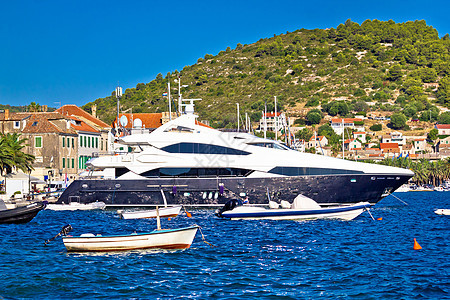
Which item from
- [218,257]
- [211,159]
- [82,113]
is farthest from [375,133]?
[218,257]

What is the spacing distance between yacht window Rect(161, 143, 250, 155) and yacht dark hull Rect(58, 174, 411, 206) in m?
1.94

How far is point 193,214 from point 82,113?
150ft

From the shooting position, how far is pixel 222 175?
136ft

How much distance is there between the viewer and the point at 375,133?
179000 millimetres

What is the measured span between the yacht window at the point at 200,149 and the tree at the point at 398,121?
148 m

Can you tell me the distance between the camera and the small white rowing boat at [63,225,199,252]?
23141mm

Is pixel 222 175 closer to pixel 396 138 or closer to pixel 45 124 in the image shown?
pixel 45 124

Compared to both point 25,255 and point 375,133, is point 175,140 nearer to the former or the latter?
point 25,255

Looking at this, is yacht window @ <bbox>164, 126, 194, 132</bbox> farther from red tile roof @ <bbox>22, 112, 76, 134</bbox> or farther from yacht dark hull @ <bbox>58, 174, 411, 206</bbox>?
red tile roof @ <bbox>22, 112, 76, 134</bbox>

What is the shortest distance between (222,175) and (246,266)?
20.1 meters

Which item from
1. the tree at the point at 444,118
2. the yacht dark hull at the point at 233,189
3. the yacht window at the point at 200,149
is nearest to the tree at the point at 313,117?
the tree at the point at 444,118

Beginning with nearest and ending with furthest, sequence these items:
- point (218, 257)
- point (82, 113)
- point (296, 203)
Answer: point (218, 257)
point (296, 203)
point (82, 113)

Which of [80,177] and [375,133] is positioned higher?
[375,133]

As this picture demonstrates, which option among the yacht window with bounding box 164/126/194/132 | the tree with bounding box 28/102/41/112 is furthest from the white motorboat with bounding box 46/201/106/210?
the tree with bounding box 28/102/41/112
